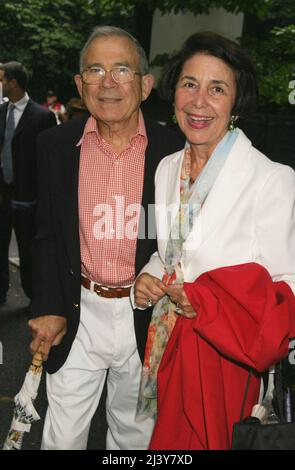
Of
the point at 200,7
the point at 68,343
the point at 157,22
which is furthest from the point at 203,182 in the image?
the point at 157,22

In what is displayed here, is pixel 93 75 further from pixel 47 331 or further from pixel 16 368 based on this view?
pixel 16 368

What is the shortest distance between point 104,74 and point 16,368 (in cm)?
290

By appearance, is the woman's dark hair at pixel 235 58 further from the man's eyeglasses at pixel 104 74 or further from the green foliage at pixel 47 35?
the green foliage at pixel 47 35

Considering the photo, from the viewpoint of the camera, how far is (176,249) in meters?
2.54

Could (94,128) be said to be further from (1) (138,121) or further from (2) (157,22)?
(2) (157,22)

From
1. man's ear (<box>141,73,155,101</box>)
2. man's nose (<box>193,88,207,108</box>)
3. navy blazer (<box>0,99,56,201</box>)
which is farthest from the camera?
navy blazer (<box>0,99,56,201</box>)

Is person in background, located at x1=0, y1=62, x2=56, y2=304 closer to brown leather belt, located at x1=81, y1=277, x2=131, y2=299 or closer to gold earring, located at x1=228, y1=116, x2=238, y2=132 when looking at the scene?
brown leather belt, located at x1=81, y1=277, x2=131, y2=299

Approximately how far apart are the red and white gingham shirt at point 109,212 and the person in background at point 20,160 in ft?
11.0

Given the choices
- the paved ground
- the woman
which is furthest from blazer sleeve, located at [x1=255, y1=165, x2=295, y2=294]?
the paved ground

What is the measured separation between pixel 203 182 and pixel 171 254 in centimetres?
31

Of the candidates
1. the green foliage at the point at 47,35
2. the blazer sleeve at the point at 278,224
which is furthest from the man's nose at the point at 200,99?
the green foliage at the point at 47,35

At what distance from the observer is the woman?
88.0 inches

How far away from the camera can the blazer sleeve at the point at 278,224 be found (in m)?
2.31

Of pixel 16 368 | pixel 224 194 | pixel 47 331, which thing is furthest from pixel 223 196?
pixel 16 368
